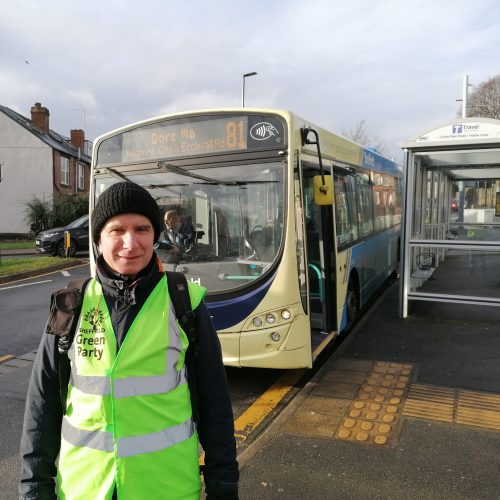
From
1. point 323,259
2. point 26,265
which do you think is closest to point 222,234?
point 323,259

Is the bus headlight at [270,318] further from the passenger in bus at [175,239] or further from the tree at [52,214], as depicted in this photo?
the tree at [52,214]

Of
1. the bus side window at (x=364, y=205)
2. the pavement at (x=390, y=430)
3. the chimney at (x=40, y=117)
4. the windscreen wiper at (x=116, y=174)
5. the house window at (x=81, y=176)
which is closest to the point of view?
the pavement at (x=390, y=430)

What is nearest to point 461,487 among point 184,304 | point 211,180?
point 184,304

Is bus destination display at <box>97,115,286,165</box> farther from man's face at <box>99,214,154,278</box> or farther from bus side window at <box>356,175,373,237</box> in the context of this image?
man's face at <box>99,214,154,278</box>

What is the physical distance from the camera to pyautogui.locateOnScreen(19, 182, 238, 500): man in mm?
1674

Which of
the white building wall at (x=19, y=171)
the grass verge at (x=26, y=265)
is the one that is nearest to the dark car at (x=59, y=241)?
the grass verge at (x=26, y=265)

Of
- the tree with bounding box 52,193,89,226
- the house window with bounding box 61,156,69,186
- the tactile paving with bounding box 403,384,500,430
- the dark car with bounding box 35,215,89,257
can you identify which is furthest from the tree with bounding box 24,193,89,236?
the tactile paving with bounding box 403,384,500,430

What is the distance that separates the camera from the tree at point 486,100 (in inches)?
1522

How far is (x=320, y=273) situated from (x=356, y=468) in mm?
2841

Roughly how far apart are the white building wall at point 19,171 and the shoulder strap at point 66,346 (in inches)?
1253

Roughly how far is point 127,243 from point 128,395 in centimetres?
54

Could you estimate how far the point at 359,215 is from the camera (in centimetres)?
764

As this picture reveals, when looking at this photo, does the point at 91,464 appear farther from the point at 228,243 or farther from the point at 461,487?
the point at 228,243

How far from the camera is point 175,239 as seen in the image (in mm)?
5242
